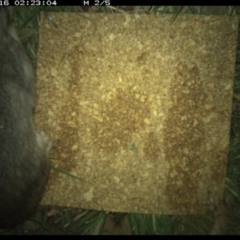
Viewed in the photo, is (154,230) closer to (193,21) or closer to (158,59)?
(158,59)

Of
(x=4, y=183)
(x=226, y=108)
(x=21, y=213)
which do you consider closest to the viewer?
(x=4, y=183)

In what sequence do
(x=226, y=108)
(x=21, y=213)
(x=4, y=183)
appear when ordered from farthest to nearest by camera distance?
1. (x=226, y=108)
2. (x=21, y=213)
3. (x=4, y=183)

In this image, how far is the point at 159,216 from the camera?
10.8 ft

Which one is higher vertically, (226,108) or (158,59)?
(158,59)

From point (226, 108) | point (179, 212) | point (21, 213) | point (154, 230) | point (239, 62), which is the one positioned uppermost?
point (239, 62)

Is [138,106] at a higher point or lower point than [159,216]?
higher

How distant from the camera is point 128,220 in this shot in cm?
338

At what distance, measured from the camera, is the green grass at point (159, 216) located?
10.7 feet

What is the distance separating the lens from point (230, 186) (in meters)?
3.29

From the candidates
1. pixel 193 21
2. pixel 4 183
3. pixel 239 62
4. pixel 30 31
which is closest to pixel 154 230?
pixel 4 183

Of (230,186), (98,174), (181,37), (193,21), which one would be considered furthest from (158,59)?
(230,186)

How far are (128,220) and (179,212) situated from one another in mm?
673

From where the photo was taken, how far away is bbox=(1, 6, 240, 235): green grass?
326cm

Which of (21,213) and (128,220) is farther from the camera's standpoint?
(128,220)
